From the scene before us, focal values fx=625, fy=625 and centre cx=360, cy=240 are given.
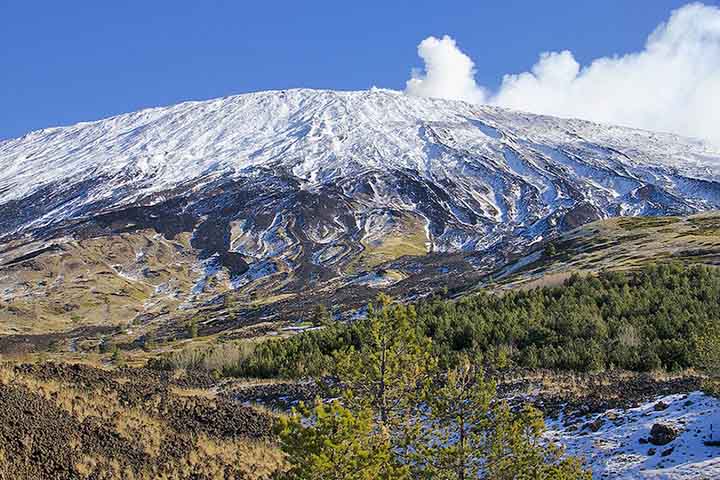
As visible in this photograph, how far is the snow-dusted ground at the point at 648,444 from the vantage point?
10.9 m

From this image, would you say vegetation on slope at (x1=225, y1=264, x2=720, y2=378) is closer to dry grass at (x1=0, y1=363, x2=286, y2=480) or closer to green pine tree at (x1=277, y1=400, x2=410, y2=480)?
dry grass at (x1=0, y1=363, x2=286, y2=480)

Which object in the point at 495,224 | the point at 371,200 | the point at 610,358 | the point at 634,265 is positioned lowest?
the point at 610,358

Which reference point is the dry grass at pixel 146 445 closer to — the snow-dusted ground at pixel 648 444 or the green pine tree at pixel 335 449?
the green pine tree at pixel 335 449

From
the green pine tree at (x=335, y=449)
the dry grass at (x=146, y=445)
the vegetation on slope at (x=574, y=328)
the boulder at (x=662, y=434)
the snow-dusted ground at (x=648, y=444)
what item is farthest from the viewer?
the vegetation on slope at (x=574, y=328)

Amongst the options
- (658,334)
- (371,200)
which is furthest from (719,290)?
(371,200)

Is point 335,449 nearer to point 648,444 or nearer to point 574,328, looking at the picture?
point 648,444

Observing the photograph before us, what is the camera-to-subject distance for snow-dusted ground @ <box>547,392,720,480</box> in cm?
1095

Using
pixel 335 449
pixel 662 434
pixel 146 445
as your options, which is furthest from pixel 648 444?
pixel 146 445

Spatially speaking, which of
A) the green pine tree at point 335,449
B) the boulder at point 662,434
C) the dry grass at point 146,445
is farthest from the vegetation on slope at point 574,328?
the green pine tree at point 335,449

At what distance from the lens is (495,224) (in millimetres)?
179375

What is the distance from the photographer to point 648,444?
479 inches

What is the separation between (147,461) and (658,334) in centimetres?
1898

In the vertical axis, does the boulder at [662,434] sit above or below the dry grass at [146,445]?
below

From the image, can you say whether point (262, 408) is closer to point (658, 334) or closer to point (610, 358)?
point (610, 358)
